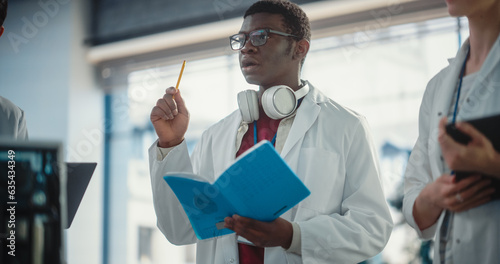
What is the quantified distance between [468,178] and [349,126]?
0.68 meters

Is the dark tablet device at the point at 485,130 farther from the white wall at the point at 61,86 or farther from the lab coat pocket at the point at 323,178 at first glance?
the white wall at the point at 61,86

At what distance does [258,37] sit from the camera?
6.31 ft

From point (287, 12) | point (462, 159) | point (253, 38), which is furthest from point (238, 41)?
point (462, 159)

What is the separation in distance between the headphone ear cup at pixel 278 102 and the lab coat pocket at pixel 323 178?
0.16 metres

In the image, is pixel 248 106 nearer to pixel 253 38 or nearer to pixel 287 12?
pixel 253 38

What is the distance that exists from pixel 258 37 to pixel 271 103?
28 cm

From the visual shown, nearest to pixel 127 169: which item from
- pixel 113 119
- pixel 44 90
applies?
pixel 113 119

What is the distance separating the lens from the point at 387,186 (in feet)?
11.9

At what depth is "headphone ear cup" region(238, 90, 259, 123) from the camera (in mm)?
1907

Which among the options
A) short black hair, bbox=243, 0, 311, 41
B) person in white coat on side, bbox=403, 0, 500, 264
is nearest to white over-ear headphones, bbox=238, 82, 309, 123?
short black hair, bbox=243, 0, 311, 41

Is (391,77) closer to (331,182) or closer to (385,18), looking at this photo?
(385,18)

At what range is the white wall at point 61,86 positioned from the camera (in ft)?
15.4

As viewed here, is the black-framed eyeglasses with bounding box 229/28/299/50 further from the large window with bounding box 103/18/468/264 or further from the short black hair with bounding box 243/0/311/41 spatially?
the large window with bounding box 103/18/468/264

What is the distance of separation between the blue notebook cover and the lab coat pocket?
306mm
